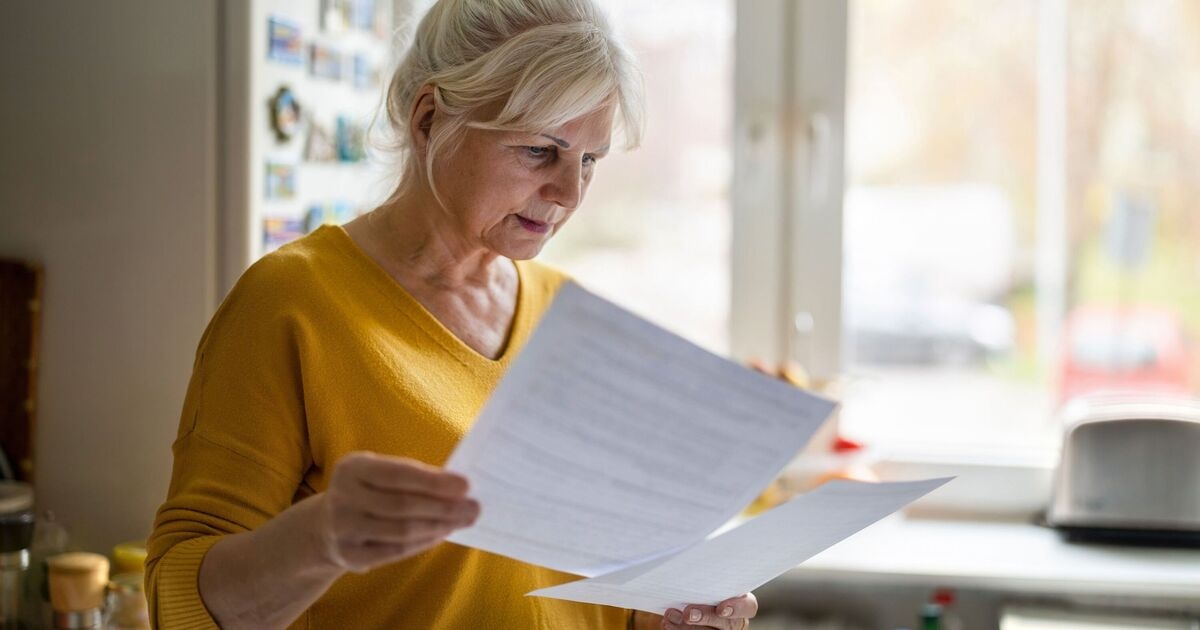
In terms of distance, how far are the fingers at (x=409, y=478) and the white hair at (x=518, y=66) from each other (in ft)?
1.27

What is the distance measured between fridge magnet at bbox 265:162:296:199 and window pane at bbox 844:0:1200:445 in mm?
929

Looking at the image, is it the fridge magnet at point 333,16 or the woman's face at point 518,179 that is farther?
the fridge magnet at point 333,16

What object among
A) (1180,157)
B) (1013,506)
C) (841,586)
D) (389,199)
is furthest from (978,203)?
(389,199)

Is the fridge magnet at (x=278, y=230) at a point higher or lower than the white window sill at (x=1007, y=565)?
higher

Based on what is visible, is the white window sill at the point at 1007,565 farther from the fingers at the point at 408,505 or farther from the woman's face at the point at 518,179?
the fingers at the point at 408,505

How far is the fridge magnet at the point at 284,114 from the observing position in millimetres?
1478

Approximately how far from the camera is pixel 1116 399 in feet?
6.07

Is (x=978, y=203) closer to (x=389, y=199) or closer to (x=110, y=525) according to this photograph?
(x=389, y=199)

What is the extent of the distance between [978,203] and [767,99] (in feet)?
1.31

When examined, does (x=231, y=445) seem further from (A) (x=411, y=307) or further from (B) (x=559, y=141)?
(B) (x=559, y=141)

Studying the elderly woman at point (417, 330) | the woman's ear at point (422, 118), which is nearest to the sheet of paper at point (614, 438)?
the elderly woman at point (417, 330)

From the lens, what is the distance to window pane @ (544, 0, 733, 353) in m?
1.97

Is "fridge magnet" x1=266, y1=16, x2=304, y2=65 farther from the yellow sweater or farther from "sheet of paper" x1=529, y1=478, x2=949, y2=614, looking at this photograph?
"sheet of paper" x1=529, y1=478, x2=949, y2=614

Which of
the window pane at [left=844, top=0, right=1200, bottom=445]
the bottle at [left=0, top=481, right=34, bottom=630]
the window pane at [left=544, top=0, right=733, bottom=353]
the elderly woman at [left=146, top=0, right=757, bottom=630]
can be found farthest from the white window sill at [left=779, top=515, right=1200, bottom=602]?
the bottle at [left=0, top=481, right=34, bottom=630]
